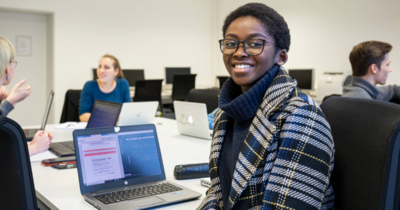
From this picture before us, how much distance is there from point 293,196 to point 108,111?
1.54m

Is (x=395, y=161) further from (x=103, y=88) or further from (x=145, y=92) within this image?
(x=145, y=92)

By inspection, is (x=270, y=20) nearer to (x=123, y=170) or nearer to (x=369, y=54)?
(x=123, y=170)

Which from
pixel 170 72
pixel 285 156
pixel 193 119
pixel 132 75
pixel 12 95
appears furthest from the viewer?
pixel 170 72

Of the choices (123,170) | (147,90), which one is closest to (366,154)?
(123,170)

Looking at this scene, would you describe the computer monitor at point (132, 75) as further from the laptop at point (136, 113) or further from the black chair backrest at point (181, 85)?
the laptop at point (136, 113)

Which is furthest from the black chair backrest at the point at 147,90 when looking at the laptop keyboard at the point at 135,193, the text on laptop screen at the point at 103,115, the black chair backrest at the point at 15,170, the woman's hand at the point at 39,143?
the black chair backrest at the point at 15,170

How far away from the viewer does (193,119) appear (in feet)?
7.54

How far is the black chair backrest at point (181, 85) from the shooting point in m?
5.97

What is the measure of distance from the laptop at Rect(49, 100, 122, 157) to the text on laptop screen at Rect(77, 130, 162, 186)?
0.68 metres

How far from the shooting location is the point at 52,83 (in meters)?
5.75

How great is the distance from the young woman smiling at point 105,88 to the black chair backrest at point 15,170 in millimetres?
2237

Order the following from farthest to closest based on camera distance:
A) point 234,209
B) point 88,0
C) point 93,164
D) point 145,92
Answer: point 88,0 → point 145,92 → point 93,164 → point 234,209

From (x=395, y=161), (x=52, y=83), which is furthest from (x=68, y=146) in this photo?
(x=52, y=83)

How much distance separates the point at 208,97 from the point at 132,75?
3527 millimetres
